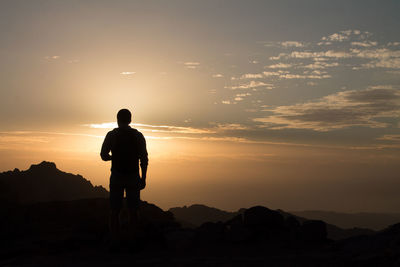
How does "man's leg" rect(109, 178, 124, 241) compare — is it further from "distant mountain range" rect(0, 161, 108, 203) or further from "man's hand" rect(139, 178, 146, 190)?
"distant mountain range" rect(0, 161, 108, 203)

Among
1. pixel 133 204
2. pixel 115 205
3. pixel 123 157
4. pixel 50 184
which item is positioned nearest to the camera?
pixel 123 157

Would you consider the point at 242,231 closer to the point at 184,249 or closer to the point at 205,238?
the point at 205,238

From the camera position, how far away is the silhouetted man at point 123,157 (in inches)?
362

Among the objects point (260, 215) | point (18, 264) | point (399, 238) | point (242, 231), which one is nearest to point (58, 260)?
point (18, 264)

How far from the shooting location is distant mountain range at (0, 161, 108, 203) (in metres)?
42.9

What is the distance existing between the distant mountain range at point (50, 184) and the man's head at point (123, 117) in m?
35.0

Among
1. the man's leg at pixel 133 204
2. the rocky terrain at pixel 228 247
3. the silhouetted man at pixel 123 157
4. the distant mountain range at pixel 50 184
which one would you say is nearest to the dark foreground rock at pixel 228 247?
the rocky terrain at pixel 228 247

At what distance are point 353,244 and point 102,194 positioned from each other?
4167cm

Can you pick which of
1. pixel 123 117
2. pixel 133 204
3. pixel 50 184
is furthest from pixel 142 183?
pixel 50 184

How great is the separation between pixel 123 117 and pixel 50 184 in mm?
40554

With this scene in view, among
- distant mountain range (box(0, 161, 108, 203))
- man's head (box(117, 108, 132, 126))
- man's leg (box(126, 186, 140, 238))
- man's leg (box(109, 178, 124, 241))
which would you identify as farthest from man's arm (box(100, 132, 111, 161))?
distant mountain range (box(0, 161, 108, 203))

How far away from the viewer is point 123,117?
9.22m

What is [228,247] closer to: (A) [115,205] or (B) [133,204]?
(B) [133,204]

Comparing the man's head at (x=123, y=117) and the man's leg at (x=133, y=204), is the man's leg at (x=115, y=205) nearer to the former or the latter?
the man's leg at (x=133, y=204)
